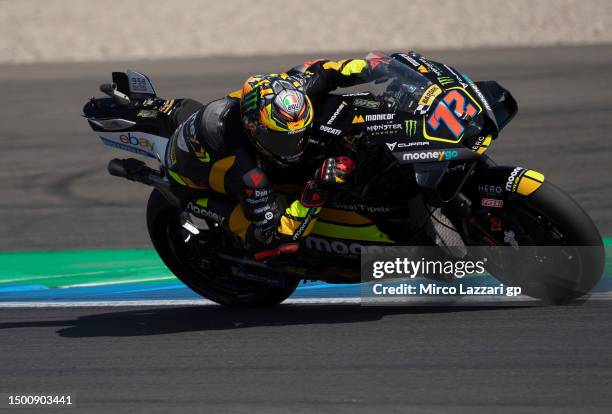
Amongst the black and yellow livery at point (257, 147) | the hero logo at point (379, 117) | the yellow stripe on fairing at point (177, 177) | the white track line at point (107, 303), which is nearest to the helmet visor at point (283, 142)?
the black and yellow livery at point (257, 147)

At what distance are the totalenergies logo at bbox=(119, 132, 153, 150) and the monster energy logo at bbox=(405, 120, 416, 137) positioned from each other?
1675 mm

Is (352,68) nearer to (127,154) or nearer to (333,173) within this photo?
(333,173)

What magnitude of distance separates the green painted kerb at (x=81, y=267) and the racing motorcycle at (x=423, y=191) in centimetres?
127

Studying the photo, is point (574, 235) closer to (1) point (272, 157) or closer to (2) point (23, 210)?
(1) point (272, 157)

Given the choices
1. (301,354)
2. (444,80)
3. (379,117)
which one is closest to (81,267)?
(301,354)

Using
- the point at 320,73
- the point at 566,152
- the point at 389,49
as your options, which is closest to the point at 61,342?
the point at 320,73

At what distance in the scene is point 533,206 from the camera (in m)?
5.01

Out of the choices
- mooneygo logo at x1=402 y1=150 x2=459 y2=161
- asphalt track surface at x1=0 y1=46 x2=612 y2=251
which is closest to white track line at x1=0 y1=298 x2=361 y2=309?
asphalt track surface at x1=0 y1=46 x2=612 y2=251

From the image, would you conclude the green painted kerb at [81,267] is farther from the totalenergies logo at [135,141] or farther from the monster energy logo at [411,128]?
the monster energy logo at [411,128]

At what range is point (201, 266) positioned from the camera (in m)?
6.07

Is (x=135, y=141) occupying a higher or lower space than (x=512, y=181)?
lower

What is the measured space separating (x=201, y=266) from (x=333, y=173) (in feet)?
4.62

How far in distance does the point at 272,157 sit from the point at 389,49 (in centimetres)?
998

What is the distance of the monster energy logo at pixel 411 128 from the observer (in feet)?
16.2
